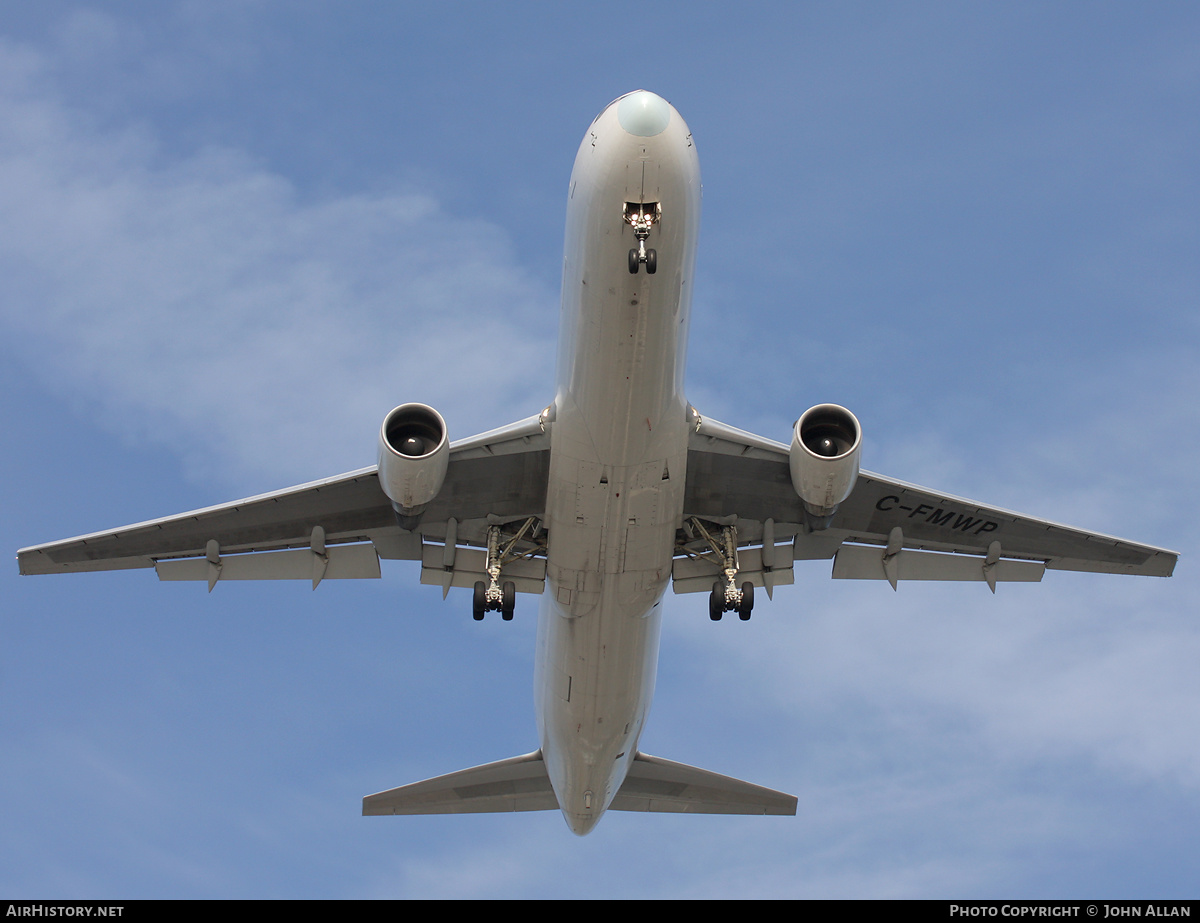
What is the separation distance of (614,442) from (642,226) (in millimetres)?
3377

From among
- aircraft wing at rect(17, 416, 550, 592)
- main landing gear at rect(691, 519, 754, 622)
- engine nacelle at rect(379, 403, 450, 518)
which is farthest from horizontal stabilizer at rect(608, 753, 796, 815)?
engine nacelle at rect(379, 403, 450, 518)

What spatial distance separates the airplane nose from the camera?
16.7 metres

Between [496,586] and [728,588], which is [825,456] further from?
[496,586]

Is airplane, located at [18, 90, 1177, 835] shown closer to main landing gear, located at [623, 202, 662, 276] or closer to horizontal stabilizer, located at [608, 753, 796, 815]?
main landing gear, located at [623, 202, 662, 276]

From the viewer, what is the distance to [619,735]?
880 inches

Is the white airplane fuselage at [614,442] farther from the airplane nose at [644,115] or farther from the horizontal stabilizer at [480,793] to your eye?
the horizontal stabilizer at [480,793]

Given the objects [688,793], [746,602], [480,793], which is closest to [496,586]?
[746,602]

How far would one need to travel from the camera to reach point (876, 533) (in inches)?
913

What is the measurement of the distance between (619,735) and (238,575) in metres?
7.18

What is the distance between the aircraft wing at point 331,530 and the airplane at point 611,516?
0.04 m

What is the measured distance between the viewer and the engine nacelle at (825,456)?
1961cm

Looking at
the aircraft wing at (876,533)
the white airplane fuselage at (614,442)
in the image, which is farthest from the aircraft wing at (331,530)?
the aircraft wing at (876,533)
